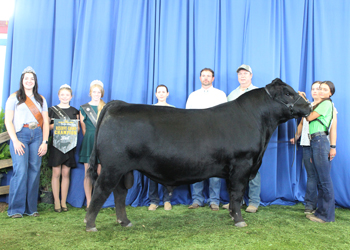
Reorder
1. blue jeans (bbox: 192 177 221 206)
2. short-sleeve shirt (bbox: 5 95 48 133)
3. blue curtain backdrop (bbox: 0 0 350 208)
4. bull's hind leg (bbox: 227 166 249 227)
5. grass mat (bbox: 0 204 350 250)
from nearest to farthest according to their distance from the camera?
grass mat (bbox: 0 204 350 250) → bull's hind leg (bbox: 227 166 249 227) → short-sleeve shirt (bbox: 5 95 48 133) → blue jeans (bbox: 192 177 221 206) → blue curtain backdrop (bbox: 0 0 350 208)

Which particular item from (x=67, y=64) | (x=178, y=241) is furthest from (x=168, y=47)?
(x=178, y=241)

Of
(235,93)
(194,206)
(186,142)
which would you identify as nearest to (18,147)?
(186,142)

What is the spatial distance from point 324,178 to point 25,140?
11.3ft

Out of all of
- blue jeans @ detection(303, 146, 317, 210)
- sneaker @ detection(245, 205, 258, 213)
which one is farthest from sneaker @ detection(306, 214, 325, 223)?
sneaker @ detection(245, 205, 258, 213)

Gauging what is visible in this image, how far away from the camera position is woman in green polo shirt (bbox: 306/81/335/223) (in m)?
2.84

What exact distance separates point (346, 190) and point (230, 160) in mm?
2275

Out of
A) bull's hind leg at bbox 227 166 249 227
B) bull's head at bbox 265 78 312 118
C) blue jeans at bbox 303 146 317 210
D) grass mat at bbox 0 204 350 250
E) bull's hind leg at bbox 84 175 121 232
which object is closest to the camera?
grass mat at bbox 0 204 350 250

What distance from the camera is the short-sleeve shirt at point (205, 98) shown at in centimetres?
357

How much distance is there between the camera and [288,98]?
2.77m

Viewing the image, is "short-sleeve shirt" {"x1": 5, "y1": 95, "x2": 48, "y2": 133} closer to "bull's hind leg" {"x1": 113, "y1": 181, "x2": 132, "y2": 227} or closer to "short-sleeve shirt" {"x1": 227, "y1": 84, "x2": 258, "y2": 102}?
"bull's hind leg" {"x1": 113, "y1": 181, "x2": 132, "y2": 227}

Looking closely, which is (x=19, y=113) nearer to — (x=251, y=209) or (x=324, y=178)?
(x=251, y=209)

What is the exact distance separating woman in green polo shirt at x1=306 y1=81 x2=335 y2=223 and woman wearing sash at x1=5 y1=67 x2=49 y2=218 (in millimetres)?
3192

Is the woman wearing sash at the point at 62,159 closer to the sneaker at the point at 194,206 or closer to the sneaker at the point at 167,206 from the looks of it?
the sneaker at the point at 167,206

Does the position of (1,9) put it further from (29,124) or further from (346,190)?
(346,190)
